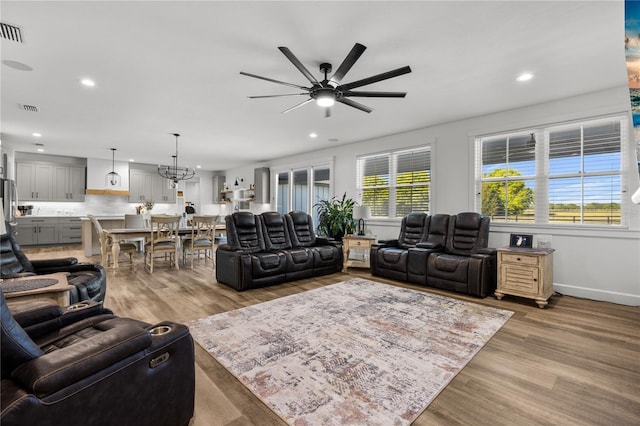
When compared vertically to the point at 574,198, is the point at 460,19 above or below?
above

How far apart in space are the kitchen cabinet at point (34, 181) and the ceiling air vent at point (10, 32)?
7671 millimetres

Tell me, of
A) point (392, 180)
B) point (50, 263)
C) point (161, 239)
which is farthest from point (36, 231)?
point (392, 180)

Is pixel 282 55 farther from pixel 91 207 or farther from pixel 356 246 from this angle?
pixel 91 207

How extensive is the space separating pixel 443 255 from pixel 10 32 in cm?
539

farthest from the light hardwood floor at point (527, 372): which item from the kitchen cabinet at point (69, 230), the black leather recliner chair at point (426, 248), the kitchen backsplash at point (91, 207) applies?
the kitchen backsplash at point (91, 207)

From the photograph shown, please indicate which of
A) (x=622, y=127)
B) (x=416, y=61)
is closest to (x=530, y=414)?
(x=416, y=61)

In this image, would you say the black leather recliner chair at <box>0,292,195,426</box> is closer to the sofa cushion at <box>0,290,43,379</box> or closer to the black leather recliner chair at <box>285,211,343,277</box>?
the sofa cushion at <box>0,290,43,379</box>

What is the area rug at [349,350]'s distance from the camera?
181 cm

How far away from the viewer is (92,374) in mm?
1134

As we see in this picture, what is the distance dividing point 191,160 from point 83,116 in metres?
4.36

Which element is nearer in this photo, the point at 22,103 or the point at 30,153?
the point at 22,103

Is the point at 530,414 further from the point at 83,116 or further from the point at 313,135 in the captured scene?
the point at 83,116

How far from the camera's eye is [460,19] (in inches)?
95.3

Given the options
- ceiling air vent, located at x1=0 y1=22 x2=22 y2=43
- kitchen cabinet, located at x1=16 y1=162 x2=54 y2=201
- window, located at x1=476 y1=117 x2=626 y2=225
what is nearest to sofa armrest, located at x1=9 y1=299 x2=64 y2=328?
ceiling air vent, located at x1=0 y1=22 x2=22 y2=43
